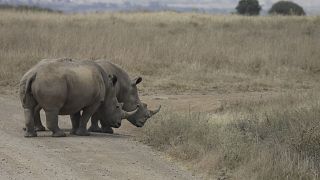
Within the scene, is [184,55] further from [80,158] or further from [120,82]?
[80,158]

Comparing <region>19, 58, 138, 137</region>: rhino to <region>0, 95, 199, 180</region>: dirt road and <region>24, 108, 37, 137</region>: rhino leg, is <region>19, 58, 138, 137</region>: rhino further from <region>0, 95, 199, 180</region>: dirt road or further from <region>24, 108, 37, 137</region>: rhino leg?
<region>0, 95, 199, 180</region>: dirt road

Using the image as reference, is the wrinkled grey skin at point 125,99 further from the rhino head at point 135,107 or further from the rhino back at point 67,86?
the rhino back at point 67,86

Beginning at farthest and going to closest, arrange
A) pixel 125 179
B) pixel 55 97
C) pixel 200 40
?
pixel 200 40 → pixel 55 97 → pixel 125 179

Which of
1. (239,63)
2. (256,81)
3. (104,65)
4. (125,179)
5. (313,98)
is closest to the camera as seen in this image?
(125,179)

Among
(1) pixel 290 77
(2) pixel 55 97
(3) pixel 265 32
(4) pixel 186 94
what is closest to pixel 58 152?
(2) pixel 55 97

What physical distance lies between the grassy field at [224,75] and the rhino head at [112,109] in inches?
28.6

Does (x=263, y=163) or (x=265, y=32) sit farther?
(x=265, y=32)

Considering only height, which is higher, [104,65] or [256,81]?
[104,65]

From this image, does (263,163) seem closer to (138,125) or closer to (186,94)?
(138,125)

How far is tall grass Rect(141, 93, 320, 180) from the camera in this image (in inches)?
308

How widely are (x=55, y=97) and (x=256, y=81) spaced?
11.1 metres

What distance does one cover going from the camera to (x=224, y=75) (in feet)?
69.2

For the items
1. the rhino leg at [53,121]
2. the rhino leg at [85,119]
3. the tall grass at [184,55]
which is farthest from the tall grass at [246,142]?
the tall grass at [184,55]

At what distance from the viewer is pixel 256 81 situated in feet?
66.6
